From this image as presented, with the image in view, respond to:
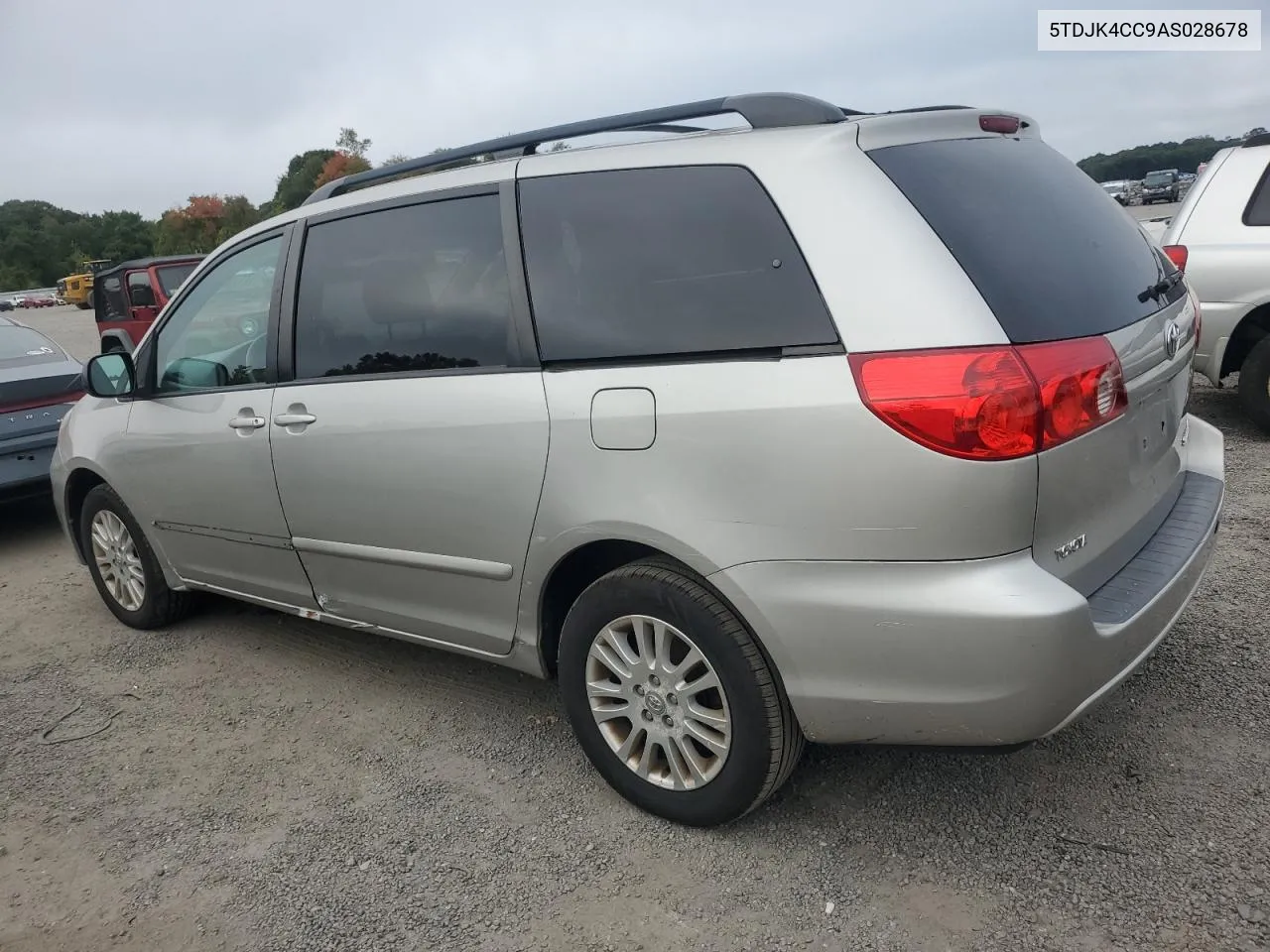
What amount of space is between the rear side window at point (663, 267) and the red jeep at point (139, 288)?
32.9 feet

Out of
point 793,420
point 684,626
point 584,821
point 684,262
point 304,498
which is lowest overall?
point 584,821

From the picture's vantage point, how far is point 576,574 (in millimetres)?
2758

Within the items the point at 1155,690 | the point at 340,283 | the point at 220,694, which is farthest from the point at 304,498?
the point at 1155,690

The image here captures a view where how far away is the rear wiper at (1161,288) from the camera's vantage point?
2.52m

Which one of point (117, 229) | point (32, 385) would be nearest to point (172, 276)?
point (32, 385)

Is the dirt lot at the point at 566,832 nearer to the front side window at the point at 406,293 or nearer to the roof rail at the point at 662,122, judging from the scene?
the front side window at the point at 406,293

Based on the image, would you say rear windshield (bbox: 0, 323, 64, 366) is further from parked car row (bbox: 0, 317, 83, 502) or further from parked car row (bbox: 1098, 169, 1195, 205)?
parked car row (bbox: 1098, 169, 1195, 205)

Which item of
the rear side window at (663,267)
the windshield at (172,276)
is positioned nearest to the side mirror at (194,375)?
the rear side window at (663,267)

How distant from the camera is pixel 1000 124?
2.63 metres

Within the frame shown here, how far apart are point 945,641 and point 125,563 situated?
148 inches

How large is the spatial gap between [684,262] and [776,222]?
0.84ft

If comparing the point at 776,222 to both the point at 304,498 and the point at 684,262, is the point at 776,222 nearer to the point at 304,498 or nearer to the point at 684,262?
the point at 684,262

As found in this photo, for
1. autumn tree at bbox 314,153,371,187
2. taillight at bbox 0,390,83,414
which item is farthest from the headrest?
autumn tree at bbox 314,153,371,187

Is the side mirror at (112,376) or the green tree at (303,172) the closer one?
the side mirror at (112,376)
